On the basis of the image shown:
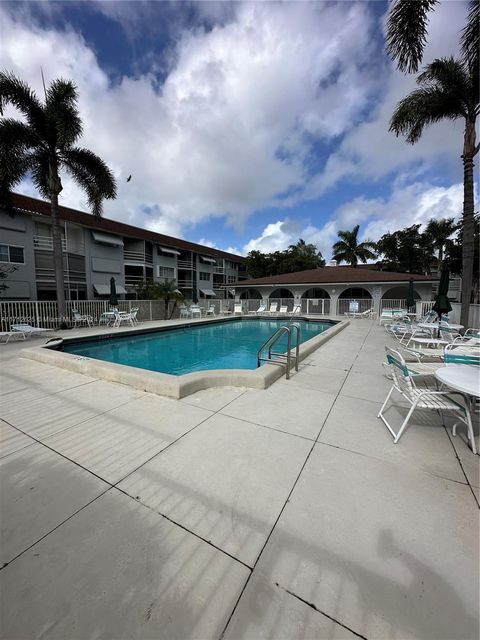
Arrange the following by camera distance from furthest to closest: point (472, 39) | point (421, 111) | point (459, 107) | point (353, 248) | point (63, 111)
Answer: point (353, 248)
point (63, 111)
point (421, 111)
point (459, 107)
point (472, 39)

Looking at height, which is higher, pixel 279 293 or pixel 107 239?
pixel 107 239

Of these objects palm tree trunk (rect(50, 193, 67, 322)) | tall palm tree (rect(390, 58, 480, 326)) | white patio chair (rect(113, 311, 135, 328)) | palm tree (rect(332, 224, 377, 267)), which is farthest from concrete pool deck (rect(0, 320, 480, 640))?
palm tree (rect(332, 224, 377, 267))

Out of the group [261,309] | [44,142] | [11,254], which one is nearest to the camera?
[44,142]

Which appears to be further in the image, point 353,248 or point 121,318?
point 353,248

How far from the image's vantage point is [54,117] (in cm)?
1129

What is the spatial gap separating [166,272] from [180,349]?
2285 cm

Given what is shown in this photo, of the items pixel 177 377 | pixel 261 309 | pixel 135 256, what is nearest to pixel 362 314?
pixel 261 309

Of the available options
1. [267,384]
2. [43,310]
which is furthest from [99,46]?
[267,384]

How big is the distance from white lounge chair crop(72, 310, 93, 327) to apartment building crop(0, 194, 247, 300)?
617 centimetres

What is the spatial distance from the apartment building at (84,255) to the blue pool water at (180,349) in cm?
898

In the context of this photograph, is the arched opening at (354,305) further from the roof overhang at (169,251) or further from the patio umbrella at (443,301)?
the roof overhang at (169,251)

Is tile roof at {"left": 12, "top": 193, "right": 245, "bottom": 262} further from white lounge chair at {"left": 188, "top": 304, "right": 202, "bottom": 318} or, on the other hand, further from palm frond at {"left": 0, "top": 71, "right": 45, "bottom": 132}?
white lounge chair at {"left": 188, "top": 304, "right": 202, "bottom": 318}

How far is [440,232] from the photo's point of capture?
3020cm

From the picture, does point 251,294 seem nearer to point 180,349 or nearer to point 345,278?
point 345,278
